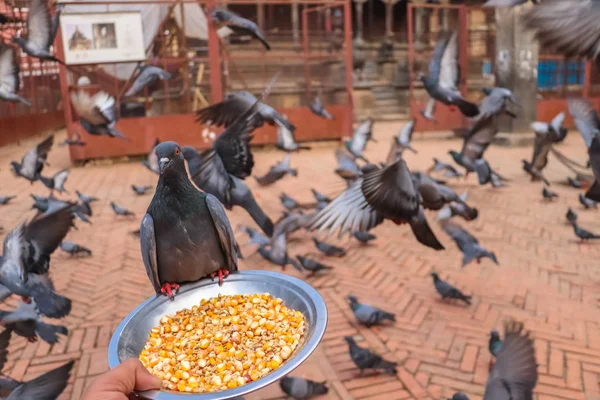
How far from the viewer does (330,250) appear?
14.9ft

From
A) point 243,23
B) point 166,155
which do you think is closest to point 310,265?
point 166,155

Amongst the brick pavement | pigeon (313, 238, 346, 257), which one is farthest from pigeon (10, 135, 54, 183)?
pigeon (313, 238, 346, 257)

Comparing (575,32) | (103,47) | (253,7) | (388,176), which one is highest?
(253,7)

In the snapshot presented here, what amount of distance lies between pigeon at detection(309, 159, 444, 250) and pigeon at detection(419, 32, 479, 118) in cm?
274

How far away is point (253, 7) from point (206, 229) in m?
18.9

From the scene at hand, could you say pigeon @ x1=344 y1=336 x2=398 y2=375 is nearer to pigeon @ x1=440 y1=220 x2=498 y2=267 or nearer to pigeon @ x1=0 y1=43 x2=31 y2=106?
pigeon @ x1=440 y1=220 x2=498 y2=267

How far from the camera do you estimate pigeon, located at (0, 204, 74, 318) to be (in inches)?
102

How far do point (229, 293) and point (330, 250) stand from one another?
295 cm

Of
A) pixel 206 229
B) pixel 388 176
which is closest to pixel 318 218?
pixel 388 176

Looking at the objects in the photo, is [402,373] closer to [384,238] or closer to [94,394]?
[94,394]

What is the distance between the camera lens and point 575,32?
5.55 feet

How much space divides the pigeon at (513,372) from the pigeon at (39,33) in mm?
4156

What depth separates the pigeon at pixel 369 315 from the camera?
10.8ft

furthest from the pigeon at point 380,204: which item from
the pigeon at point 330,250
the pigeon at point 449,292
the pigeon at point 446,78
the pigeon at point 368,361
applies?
the pigeon at point 446,78
